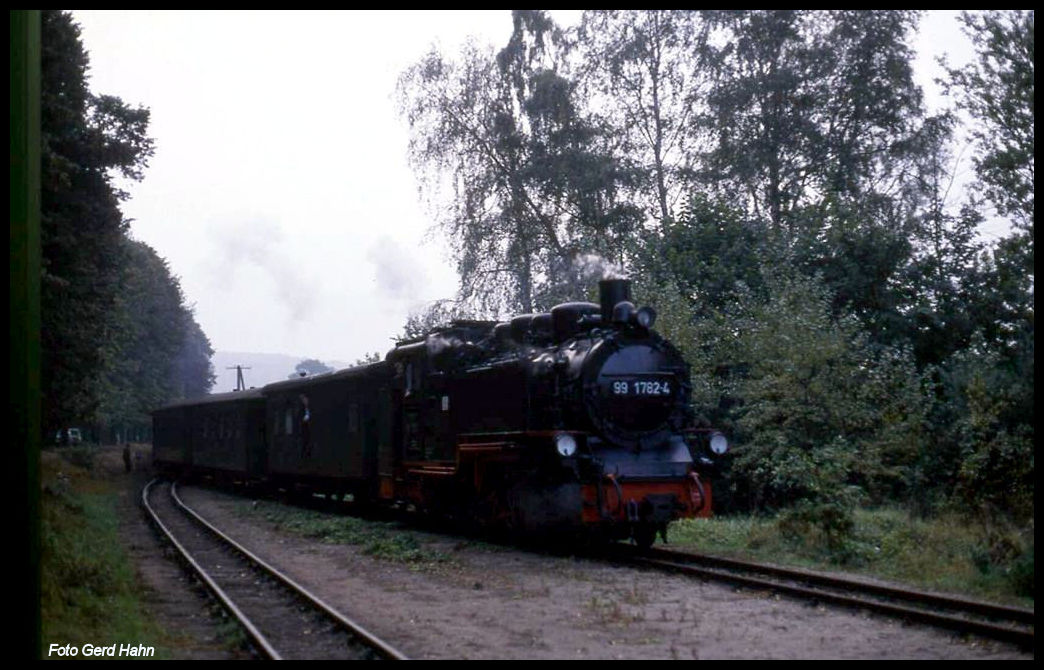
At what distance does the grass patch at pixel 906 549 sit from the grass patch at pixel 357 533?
3.62m

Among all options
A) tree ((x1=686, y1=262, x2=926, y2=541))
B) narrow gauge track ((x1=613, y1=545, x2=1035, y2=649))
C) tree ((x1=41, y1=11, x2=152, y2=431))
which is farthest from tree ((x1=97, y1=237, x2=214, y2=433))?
narrow gauge track ((x1=613, y1=545, x2=1035, y2=649))

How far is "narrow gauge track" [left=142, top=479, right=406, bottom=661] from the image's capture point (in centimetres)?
819

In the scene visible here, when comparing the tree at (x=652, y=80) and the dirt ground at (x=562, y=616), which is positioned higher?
the tree at (x=652, y=80)

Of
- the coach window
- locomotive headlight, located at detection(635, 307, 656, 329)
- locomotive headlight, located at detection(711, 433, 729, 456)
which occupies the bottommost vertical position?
locomotive headlight, located at detection(711, 433, 729, 456)

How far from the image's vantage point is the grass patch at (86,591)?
856 cm

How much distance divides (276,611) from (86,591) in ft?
5.96

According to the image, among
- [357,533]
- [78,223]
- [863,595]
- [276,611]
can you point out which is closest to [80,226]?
[78,223]

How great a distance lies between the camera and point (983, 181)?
74.4ft

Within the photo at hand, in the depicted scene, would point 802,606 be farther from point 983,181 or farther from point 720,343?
point 983,181

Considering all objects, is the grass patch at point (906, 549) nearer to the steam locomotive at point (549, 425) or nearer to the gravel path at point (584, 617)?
the steam locomotive at point (549, 425)

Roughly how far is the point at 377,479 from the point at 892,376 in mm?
9136

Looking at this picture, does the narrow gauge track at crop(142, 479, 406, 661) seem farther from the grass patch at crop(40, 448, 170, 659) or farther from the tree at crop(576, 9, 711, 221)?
the tree at crop(576, 9, 711, 221)

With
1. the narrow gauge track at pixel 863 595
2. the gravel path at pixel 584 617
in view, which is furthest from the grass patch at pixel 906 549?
the gravel path at pixel 584 617

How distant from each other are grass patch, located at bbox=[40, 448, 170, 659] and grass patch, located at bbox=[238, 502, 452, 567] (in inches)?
127
